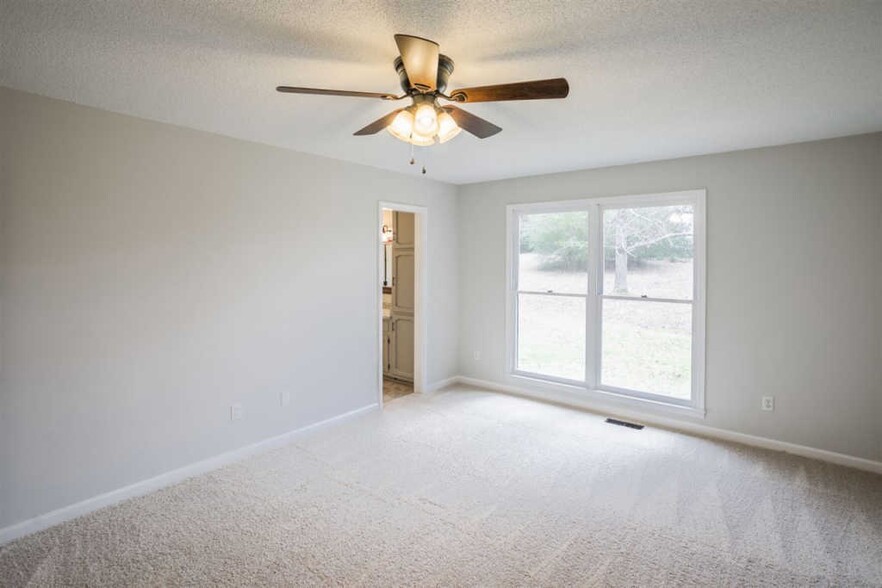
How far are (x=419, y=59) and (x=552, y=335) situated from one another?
3.76 m

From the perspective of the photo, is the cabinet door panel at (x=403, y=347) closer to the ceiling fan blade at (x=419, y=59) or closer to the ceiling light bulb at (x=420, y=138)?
the ceiling light bulb at (x=420, y=138)

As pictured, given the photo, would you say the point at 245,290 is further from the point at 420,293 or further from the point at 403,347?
the point at 403,347

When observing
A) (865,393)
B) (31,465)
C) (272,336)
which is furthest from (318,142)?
(865,393)

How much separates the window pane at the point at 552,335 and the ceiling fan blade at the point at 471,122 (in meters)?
2.90

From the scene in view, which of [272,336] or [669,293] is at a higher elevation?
[669,293]

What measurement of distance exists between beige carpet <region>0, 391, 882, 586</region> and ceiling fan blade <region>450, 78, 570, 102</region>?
217 centimetres

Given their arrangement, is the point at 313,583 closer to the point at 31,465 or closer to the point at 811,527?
the point at 31,465

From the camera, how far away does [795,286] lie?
362 cm

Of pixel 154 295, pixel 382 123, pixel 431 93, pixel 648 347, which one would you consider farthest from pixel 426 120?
pixel 648 347

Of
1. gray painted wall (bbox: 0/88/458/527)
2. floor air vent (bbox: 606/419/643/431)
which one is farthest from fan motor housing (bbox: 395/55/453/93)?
floor air vent (bbox: 606/419/643/431)

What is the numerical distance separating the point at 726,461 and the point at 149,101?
14.7ft

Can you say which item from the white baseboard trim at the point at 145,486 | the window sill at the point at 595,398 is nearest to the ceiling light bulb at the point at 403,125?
the white baseboard trim at the point at 145,486

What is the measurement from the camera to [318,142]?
3.59 meters

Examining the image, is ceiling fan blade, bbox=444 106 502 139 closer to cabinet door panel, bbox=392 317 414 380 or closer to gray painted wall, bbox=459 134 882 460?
gray painted wall, bbox=459 134 882 460
